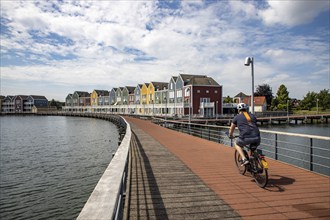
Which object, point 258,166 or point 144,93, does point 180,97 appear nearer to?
point 144,93

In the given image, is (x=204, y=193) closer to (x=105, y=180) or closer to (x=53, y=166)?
(x=105, y=180)

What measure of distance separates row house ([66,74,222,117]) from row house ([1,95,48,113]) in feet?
262

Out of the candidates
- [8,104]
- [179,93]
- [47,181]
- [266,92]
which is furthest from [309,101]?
[8,104]

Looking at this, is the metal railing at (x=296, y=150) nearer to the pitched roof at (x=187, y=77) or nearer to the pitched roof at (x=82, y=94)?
the pitched roof at (x=187, y=77)

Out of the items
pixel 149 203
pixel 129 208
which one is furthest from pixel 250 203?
pixel 129 208

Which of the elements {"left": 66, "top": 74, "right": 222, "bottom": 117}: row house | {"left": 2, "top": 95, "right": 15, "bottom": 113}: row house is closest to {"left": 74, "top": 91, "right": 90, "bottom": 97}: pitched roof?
{"left": 66, "top": 74, "right": 222, "bottom": 117}: row house

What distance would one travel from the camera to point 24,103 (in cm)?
14125

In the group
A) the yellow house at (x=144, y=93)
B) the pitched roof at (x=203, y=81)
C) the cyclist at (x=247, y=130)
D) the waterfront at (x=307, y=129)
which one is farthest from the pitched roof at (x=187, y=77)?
the cyclist at (x=247, y=130)

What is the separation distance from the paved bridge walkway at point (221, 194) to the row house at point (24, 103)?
5889 inches

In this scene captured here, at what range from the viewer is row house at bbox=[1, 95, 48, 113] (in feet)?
458

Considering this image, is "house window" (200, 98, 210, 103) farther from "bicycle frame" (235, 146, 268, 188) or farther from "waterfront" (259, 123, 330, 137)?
"bicycle frame" (235, 146, 268, 188)

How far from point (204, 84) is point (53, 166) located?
4540 centimetres

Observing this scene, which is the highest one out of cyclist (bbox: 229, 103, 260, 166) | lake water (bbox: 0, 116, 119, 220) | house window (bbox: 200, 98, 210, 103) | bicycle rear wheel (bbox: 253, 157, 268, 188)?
house window (bbox: 200, 98, 210, 103)

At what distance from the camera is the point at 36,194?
11117 mm
